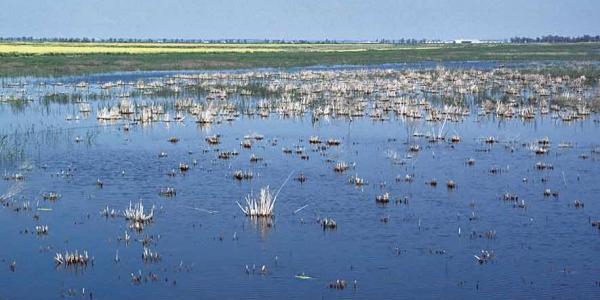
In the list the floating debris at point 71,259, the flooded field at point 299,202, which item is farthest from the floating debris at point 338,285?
the floating debris at point 71,259

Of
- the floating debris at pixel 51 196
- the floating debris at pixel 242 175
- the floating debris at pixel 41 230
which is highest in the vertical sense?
the floating debris at pixel 242 175

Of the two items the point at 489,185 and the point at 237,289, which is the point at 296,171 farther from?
the point at 237,289

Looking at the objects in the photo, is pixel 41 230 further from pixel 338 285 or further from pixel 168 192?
pixel 338 285

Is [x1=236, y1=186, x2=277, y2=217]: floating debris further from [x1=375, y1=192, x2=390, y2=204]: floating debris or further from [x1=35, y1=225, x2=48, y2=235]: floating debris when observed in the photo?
[x1=35, y1=225, x2=48, y2=235]: floating debris

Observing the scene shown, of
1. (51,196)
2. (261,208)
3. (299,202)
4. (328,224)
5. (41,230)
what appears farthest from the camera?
(51,196)

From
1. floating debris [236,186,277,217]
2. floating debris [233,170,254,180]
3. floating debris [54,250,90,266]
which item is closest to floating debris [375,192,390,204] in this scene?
floating debris [236,186,277,217]

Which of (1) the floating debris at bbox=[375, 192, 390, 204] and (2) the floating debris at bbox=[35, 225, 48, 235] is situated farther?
(1) the floating debris at bbox=[375, 192, 390, 204]

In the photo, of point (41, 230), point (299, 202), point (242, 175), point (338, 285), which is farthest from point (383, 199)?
point (41, 230)

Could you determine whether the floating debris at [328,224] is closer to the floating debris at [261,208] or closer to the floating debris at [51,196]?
the floating debris at [261,208]

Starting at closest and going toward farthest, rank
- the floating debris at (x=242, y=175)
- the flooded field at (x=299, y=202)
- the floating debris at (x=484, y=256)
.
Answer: the flooded field at (x=299, y=202) < the floating debris at (x=484, y=256) < the floating debris at (x=242, y=175)

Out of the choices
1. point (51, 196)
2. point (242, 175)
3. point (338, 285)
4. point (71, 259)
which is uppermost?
point (242, 175)
